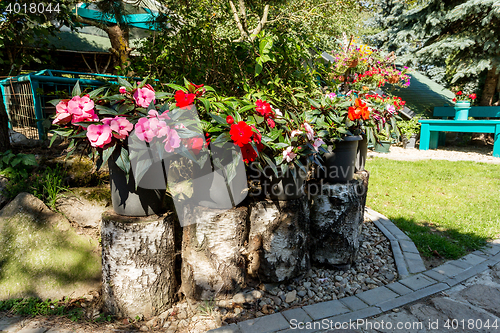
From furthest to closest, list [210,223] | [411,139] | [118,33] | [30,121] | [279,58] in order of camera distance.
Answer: [411,139], [118,33], [30,121], [279,58], [210,223]

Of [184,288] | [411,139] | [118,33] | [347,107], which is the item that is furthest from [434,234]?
[411,139]

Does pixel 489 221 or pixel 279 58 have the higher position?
pixel 279 58

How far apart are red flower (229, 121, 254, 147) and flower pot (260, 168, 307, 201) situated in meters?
0.53

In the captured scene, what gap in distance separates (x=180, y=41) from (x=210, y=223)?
190cm

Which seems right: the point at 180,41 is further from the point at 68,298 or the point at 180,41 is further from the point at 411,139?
the point at 411,139

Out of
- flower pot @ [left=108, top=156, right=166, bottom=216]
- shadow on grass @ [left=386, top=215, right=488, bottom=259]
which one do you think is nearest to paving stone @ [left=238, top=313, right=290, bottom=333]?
flower pot @ [left=108, top=156, right=166, bottom=216]

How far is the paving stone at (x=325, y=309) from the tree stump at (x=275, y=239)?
29 cm

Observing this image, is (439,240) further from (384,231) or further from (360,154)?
(360,154)

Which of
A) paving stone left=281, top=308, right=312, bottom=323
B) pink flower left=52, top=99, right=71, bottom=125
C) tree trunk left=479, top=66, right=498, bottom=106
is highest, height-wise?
tree trunk left=479, top=66, right=498, bottom=106

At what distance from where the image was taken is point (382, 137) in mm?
2895

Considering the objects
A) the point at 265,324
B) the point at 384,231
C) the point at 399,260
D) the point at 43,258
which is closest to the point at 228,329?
the point at 265,324

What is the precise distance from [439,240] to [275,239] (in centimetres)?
189

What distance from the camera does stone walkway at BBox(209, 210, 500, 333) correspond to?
182 centimetres

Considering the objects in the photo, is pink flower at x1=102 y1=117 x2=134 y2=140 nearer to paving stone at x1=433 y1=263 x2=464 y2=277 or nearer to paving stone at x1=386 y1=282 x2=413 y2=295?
paving stone at x1=386 y1=282 x2=413 y2=295
